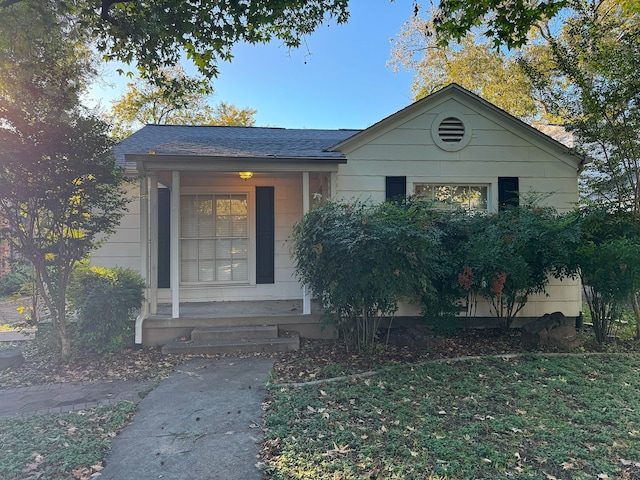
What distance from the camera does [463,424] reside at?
3023 mm

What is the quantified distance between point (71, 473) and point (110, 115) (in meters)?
23.0

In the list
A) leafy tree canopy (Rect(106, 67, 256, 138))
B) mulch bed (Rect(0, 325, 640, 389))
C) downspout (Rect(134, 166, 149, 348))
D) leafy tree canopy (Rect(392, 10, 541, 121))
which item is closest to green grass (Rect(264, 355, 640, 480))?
mulch bed (Rect(0, 325, 640, 389))

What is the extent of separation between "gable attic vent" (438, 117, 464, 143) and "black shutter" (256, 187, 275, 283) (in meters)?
3.27

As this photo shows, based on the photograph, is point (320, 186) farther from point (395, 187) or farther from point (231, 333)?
point (231, 333)

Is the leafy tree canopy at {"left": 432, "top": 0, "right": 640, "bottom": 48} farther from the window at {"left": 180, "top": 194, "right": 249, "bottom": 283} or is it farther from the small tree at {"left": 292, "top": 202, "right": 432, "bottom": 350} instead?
the window at {"left": 180, "top": 194, "right": 249, "bottom": 283}

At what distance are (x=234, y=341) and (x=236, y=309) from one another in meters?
1.07

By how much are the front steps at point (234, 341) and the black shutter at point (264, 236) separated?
1.81 metres

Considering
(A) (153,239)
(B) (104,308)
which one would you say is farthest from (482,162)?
(B) (104,308)

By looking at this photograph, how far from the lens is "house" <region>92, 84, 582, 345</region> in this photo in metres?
5.58

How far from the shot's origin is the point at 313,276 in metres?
4.76

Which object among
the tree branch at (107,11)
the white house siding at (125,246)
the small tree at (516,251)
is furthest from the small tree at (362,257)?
the tree branch at (107,11)

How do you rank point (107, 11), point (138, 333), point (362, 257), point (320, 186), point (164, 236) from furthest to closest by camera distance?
point (320, 186) < point (164, 236) < point (138, 333) < point (107, 11) < point (362, 257)

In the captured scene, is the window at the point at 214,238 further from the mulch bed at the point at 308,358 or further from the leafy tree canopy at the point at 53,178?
the mulch bed at the point at 308,358

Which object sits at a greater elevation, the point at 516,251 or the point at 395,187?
the point at 395,187
